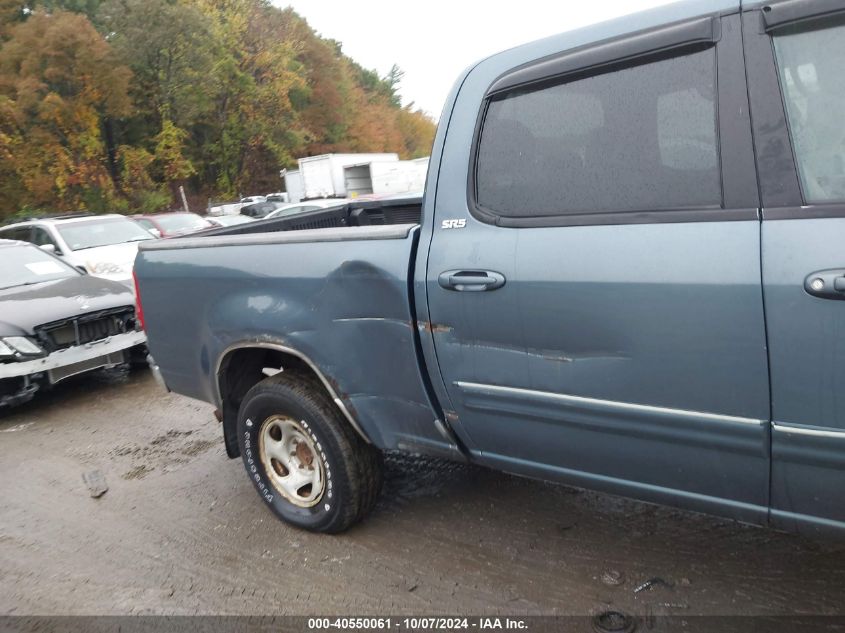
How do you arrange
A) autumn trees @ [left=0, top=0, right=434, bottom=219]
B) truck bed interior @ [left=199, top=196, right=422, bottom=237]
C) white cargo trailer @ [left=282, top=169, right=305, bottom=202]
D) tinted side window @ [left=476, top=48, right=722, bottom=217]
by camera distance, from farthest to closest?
white cargo trailer @ [left=282, top=169, right=305, bottom=202] → autumn trees @ [left=0, top=0, right=434, bottom=219] → truck bed interior @ [left=199, top=196, right=422, bottom=237] → tinted side window @ [left=476, top=48, right=722, bottom=217]

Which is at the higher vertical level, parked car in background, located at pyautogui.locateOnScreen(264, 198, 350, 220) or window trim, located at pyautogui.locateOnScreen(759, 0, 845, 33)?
window trim, located at pyautogui.locateOnScreen(759, 0, 845, 33)

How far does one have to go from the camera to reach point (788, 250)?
1.92 m

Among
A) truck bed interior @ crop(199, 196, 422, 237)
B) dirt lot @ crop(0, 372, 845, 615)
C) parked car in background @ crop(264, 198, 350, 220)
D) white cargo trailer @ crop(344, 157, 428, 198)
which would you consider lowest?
dirt lot @ crop(0, 372, 845, 615)

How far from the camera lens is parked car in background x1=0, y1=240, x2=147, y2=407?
18.9 ft

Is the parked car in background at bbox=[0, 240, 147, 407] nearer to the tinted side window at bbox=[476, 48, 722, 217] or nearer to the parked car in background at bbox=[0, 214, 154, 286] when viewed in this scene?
the parked car in background at bbox=[0, 214, 154, 286]

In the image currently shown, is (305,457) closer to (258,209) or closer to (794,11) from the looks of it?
(794,11)

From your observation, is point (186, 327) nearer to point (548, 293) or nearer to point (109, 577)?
point (109, 577)

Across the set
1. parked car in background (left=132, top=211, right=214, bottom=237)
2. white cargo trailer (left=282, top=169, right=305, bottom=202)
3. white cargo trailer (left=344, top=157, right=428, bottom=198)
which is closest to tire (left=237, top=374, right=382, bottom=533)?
parked car in background (left=132, top=211, right=214, bottom=237)

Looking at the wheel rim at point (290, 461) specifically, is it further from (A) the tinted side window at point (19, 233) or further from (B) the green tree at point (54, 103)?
(B) the green tree at point (54, 103)

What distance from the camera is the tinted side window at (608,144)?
7.02ft

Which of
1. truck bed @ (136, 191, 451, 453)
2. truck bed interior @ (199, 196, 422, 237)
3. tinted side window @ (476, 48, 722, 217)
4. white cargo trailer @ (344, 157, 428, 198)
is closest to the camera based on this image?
tinted side window @ (476, 48, 722, 217)

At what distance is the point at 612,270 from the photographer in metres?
2.20

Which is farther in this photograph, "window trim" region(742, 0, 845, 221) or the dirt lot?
the dirt lot

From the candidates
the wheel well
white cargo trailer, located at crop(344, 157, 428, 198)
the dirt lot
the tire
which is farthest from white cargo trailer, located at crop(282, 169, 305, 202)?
the tire
